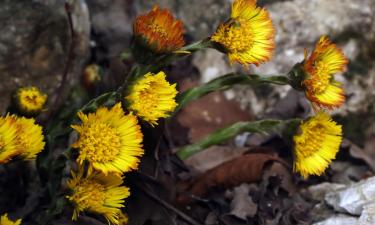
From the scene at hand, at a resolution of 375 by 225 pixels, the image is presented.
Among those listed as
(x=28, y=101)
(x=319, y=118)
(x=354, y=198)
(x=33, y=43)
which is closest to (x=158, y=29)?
(x=28, y=101)

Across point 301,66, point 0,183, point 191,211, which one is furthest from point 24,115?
point 301,66

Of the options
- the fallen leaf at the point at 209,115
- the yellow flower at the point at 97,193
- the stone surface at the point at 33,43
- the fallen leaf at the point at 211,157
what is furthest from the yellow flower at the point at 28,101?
the fallen leaf at the point at 209,115

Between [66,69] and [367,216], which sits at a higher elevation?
[66,69]

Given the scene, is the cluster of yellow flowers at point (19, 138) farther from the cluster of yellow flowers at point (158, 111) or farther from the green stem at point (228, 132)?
the green stem at point (228, 132)

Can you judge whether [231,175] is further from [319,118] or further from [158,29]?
[158,29]

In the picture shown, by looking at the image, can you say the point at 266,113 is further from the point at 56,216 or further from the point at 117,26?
the point at 56,216

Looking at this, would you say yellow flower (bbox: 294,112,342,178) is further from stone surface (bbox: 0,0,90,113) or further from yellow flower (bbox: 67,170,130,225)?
stone surface (bbox: 0,0,90,113)
